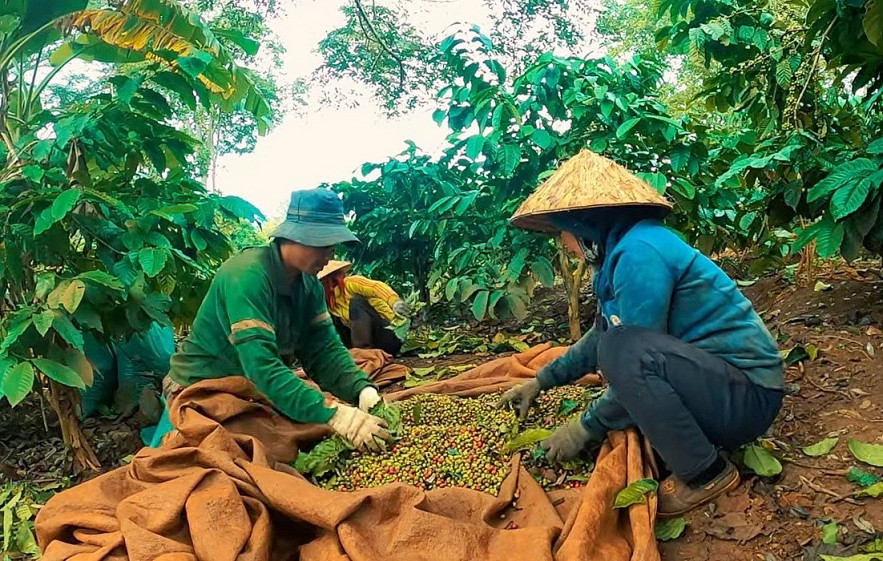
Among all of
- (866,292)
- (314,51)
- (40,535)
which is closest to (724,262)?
(866,292)

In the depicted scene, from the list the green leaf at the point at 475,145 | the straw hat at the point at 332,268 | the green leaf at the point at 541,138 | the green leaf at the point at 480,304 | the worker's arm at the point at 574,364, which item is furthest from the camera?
the straw hat at the point at 332,268

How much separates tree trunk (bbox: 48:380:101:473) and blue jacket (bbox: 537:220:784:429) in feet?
7.42

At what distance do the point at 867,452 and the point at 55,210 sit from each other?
2732 millimetres

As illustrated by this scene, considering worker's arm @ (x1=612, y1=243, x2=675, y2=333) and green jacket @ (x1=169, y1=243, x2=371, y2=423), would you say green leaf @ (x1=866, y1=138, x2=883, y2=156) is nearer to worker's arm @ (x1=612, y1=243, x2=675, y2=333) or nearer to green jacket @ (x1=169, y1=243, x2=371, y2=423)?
worker's arm @ (x1=612, y1=243, x2=675, y2=333)

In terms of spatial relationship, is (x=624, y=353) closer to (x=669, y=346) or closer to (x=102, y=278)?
(x=669, y=346)

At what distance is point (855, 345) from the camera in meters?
2.75

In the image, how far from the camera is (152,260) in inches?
109

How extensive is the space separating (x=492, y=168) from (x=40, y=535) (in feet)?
9.51

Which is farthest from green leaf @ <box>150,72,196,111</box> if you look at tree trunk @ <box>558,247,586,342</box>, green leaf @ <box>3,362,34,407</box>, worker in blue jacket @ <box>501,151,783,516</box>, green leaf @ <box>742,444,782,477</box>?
green leaf @ <box>742,444,782,477</box>

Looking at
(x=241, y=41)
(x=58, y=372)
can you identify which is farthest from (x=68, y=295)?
(x=241, y=41)

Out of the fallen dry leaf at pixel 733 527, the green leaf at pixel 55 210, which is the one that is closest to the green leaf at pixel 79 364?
the green leaf at pixel 55 210

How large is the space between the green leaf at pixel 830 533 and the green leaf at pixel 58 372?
240 cm

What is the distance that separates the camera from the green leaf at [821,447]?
2162 mm

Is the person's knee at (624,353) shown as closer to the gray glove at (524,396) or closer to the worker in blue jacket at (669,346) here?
the worker in blue jacket at (669,346)
